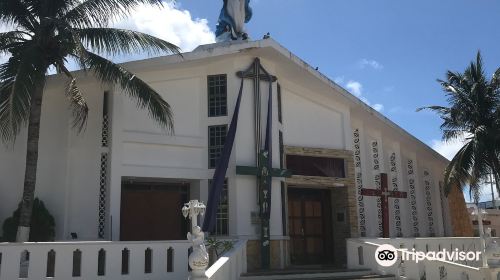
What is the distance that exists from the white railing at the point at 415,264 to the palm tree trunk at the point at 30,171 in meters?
8.31

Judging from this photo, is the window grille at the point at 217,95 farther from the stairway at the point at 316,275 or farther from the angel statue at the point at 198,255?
the angel statue at the point at 198,255

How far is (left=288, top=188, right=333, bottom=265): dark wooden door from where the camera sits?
711 inches

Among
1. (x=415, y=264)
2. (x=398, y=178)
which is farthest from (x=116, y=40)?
(x=398, y=178)

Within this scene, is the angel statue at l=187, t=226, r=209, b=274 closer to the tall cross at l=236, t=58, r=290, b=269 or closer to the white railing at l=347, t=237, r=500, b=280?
the tall cross at l=236, t=58, r=290, b=269

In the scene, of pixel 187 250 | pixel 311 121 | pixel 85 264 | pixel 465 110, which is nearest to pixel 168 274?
pixel 187 250

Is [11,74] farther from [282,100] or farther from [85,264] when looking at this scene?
[282,100]

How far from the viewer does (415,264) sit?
1328 cm

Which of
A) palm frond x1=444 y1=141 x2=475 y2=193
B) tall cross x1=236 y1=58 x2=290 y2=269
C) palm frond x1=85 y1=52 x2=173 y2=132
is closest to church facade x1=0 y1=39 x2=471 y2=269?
tall cross x1=236 y1=58 x2=290 y2=269

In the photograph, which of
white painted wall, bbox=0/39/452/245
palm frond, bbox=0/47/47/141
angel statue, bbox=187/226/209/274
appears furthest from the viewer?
white painted wall, bbox=0/39/452/245

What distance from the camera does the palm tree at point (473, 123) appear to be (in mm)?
21172

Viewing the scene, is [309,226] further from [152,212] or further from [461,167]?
[461,167]

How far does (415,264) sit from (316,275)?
94.9 inches

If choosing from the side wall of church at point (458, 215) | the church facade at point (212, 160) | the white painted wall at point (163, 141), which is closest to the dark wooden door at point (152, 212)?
the church facade at point (212, 160)

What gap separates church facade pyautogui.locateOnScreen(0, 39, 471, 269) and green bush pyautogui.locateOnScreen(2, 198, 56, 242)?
1.36 feet
